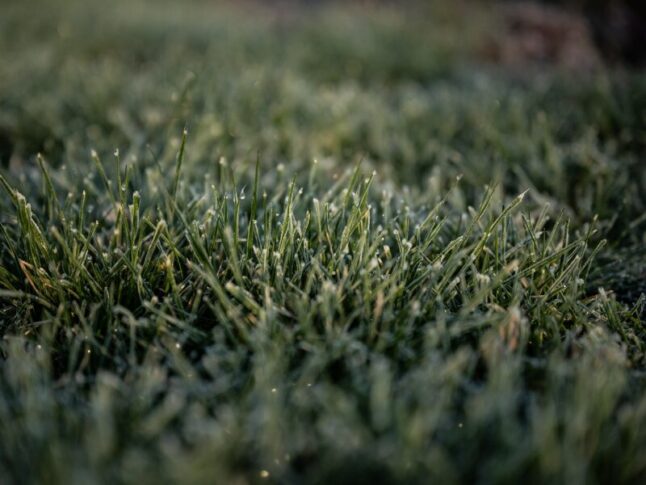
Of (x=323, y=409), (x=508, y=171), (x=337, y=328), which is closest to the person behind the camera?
(x=323, y=409)

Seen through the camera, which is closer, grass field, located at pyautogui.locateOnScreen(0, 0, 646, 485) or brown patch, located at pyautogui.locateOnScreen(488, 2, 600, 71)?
grass field, located at pyautogui.locateOnScreen(0, 0, 646, 485)

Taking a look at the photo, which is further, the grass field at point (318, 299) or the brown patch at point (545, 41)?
the brown patch at point (545, 41)

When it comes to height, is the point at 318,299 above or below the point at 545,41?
below

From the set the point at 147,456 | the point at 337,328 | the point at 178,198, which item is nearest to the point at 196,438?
the point at 147,456

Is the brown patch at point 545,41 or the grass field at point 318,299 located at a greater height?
the brown patch at point 545,41

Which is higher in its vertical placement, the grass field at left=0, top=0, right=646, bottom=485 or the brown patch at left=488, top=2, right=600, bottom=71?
the brown patch at left=488, top=2, right=600, bottom=71

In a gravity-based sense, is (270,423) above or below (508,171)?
below

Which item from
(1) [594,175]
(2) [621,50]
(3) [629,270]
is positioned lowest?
(3) [629,270]

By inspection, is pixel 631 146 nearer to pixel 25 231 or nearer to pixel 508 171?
pixel 508 171
